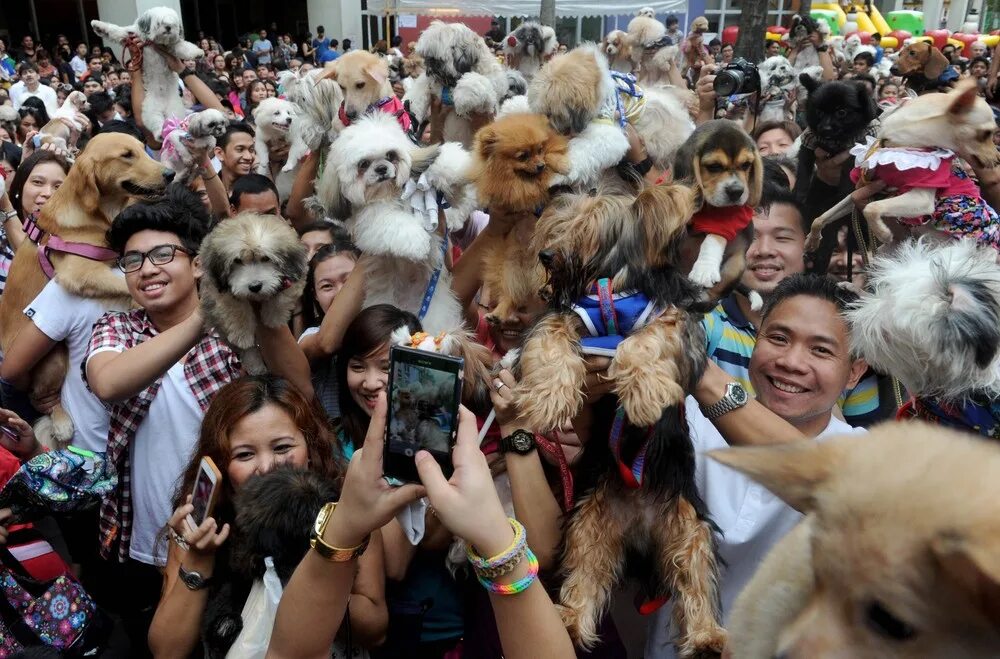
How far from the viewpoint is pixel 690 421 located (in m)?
2.22

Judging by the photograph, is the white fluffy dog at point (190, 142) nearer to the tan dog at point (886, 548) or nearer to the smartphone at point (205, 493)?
the smartphone at point (205, 493)

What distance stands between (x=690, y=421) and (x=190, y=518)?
1531 millimetres

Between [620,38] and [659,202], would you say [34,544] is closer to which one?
[659,202]

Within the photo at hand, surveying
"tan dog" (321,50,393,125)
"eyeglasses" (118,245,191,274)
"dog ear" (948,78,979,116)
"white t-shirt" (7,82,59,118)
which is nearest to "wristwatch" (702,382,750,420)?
"eyeglasses" (118,245,191,274)

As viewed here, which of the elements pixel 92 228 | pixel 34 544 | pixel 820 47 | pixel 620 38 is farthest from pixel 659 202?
pixel 820 47

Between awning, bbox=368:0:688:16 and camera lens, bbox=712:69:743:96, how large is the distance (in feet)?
57.5

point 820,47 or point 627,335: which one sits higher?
point 820,47

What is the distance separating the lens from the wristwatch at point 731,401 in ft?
6.08

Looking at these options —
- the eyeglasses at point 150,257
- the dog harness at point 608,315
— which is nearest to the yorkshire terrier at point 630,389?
the dog harness at point 608,315

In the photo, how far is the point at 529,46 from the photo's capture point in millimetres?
6391

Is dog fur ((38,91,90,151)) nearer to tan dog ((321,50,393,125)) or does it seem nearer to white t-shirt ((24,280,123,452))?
tan dog ((321,50,393,125))

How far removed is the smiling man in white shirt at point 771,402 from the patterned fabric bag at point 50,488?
1.95 m

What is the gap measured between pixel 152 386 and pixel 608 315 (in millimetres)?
1692

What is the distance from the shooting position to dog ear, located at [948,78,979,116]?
3.05m
